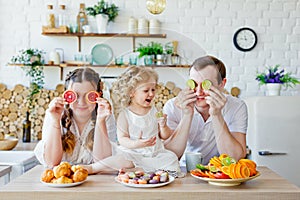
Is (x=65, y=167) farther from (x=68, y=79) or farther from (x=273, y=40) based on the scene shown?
(x=273, y=40)

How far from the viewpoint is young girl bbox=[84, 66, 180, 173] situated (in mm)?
1466

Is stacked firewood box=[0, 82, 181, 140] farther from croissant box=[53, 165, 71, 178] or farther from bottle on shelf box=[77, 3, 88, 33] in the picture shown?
croissant box=[53, 165, 71, 178]

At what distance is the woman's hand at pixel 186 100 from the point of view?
159 cm

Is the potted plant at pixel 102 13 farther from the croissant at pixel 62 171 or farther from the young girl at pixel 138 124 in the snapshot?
the croissant at pixel 62 171

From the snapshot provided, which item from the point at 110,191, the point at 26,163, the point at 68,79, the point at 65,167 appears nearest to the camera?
the point at 110,191

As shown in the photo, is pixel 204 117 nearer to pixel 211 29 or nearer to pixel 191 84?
pixel 191 84

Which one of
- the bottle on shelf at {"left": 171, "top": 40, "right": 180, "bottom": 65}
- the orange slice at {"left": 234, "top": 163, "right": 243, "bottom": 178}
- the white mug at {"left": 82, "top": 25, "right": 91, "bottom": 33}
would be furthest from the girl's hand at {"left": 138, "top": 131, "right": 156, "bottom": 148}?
the white mug at {"left": 82, "top": 25, "right": 91, "bottom": 33}

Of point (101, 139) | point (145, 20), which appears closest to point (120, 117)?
point (101, 139)

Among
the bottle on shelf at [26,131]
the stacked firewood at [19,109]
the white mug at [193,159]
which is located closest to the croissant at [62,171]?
the white mug at [193,159]

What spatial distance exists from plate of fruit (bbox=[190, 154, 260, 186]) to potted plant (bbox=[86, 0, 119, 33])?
2685mm

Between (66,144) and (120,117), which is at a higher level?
(120,117)

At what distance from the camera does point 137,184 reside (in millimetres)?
1357

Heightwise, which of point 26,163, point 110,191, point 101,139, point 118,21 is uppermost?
point 118,21

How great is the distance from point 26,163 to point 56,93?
1331 mm
